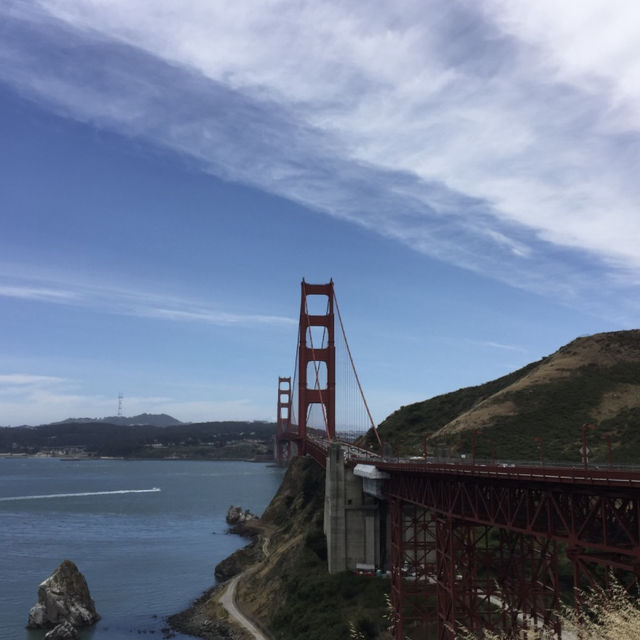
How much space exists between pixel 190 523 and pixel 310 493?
32.7m

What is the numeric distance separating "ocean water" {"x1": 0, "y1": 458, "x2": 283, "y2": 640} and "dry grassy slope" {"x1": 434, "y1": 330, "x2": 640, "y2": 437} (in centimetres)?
3150

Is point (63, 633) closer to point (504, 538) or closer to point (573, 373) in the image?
point (504, 538)

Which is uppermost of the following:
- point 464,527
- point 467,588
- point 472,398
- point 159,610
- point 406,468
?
point 472,398

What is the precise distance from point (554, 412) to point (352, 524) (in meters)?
33.2

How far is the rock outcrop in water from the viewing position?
4812 centimetres

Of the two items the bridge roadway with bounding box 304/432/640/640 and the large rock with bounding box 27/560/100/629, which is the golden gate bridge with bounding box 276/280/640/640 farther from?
the large rock with bounding box 27/560/100/629

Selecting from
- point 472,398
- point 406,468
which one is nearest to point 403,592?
point 406,468

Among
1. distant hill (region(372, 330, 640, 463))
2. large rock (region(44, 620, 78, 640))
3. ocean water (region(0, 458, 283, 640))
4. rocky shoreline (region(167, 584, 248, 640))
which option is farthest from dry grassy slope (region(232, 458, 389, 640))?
distant hill (region(372, 330, 640, 463))

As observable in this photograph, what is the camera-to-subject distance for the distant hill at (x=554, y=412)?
61.8m

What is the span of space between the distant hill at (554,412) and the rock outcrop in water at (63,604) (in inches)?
1135

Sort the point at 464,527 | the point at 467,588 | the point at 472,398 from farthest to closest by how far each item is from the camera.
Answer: the point at 472,398 < the point at 464,527 < the point at 467,588

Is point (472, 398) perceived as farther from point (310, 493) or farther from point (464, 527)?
point (464, 527)

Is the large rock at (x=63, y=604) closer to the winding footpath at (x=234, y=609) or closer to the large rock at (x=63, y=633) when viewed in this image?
the large rock at (x=63, y=633)

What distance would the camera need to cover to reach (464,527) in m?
30.6
